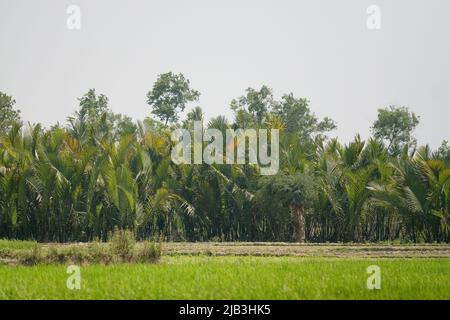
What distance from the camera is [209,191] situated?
875 inches

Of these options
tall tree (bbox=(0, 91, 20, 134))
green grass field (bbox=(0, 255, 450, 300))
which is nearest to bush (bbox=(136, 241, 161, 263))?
green grass field (bbox=(0, 255, 450, 300))

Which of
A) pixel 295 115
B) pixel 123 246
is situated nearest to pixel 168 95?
pixel 295 115

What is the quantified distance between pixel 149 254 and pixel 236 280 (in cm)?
374

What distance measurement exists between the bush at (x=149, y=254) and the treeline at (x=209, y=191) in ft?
20.7

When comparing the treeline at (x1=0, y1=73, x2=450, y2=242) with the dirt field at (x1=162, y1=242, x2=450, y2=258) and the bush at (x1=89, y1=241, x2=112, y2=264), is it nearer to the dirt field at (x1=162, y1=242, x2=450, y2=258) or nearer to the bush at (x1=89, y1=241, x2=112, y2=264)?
the dirt field at (x1=162, y1=242, x2=450, y2=258)

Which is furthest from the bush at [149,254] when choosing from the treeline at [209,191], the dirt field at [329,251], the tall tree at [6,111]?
the tall tree at [6,111]

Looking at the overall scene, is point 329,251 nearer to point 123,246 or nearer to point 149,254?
point 149,254

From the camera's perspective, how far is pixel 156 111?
37625 millimetres

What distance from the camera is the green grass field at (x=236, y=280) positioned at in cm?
872

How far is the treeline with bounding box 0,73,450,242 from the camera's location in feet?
64.3

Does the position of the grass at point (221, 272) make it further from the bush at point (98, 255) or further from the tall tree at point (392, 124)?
the tall tree at point (392, 124)

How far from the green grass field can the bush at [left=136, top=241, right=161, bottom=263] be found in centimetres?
45

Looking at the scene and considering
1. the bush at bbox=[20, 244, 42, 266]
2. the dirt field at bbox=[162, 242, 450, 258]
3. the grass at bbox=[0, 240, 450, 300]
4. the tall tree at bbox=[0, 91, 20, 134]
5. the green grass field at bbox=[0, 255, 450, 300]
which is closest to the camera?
the green grass field at bbox=[0, 255, 450, 300]
